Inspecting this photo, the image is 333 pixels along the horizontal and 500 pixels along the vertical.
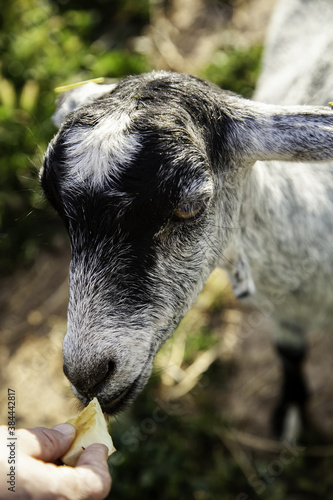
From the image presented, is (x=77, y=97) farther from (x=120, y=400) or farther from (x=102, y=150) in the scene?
(x=120, y=400)

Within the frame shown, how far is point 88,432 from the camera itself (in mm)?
1998

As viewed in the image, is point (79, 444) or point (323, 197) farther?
point (323, 197)

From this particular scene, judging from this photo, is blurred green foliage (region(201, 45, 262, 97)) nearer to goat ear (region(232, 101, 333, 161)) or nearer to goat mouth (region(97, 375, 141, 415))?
goat ear (region(232, 101, 333, 161))

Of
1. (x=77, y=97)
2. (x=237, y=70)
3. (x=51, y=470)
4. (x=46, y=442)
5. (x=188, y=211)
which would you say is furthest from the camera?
(x=237, y=70)

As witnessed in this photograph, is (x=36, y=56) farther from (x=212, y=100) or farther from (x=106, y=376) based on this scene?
(x=106, y=376)

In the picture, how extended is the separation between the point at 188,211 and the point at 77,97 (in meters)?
1.10

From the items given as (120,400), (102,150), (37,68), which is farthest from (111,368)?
(37,68)

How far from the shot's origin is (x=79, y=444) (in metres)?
1.99

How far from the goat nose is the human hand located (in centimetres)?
19

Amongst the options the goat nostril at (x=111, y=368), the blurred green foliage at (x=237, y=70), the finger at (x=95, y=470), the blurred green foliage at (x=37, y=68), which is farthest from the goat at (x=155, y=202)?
the blurred green foliage at (x=237, y=70)

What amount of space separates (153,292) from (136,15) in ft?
18.9

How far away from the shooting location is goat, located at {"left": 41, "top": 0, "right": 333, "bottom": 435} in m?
2.02

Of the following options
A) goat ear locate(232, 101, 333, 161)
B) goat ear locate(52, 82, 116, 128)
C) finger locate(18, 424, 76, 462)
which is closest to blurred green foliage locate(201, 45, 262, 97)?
goat ear locate(52, 82, 116, 128)

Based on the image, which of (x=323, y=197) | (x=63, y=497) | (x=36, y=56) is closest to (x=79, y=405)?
(x=63, y=497)
